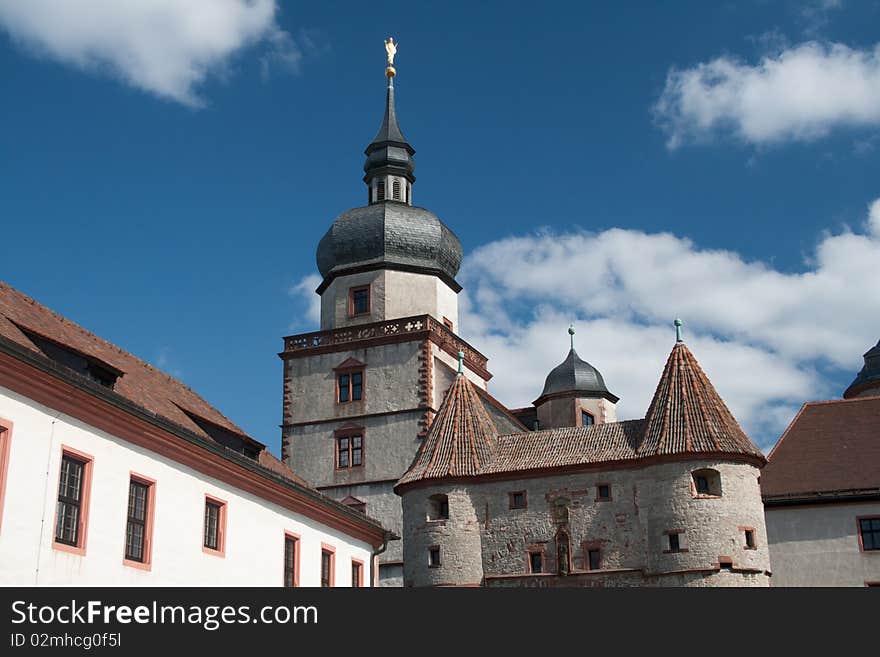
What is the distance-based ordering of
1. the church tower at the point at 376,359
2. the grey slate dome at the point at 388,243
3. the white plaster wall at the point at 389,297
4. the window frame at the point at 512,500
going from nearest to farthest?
1. the window frame at the point at 512,500
2. the church tower at the point at 376,359
3. the white plaster wall at the point at 389,297
4. the grey slate dome at the point at 388,243

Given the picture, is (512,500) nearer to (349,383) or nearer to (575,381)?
(349,383)

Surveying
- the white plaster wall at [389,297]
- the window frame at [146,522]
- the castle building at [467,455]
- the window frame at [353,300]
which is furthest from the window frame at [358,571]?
the window frame at [353,300]

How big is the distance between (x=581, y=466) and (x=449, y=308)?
1586 cm

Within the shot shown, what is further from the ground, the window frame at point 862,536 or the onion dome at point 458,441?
the onion dome at point 458,441

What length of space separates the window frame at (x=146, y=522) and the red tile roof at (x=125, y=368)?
1.31 meters

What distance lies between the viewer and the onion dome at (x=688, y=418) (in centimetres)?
3769

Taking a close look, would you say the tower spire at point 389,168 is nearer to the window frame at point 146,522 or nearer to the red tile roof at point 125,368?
the red tile roof at point 125,368

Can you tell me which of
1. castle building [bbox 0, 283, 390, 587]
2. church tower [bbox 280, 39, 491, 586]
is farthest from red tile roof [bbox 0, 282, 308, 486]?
church tower [bbox 280, 39, 491, 586]

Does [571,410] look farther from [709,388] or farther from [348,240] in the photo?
[709,388]

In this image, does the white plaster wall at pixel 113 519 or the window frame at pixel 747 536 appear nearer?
the white plaster wall at pixel 113 519

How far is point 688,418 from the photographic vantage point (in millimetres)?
38656

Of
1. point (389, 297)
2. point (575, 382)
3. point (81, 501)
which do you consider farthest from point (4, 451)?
point (575, 382)

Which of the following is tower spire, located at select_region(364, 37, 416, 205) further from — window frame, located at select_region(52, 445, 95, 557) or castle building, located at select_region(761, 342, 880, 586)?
window frame, located at select_region(52, 445, 95, 557)

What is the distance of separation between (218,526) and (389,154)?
34199 millimetres
